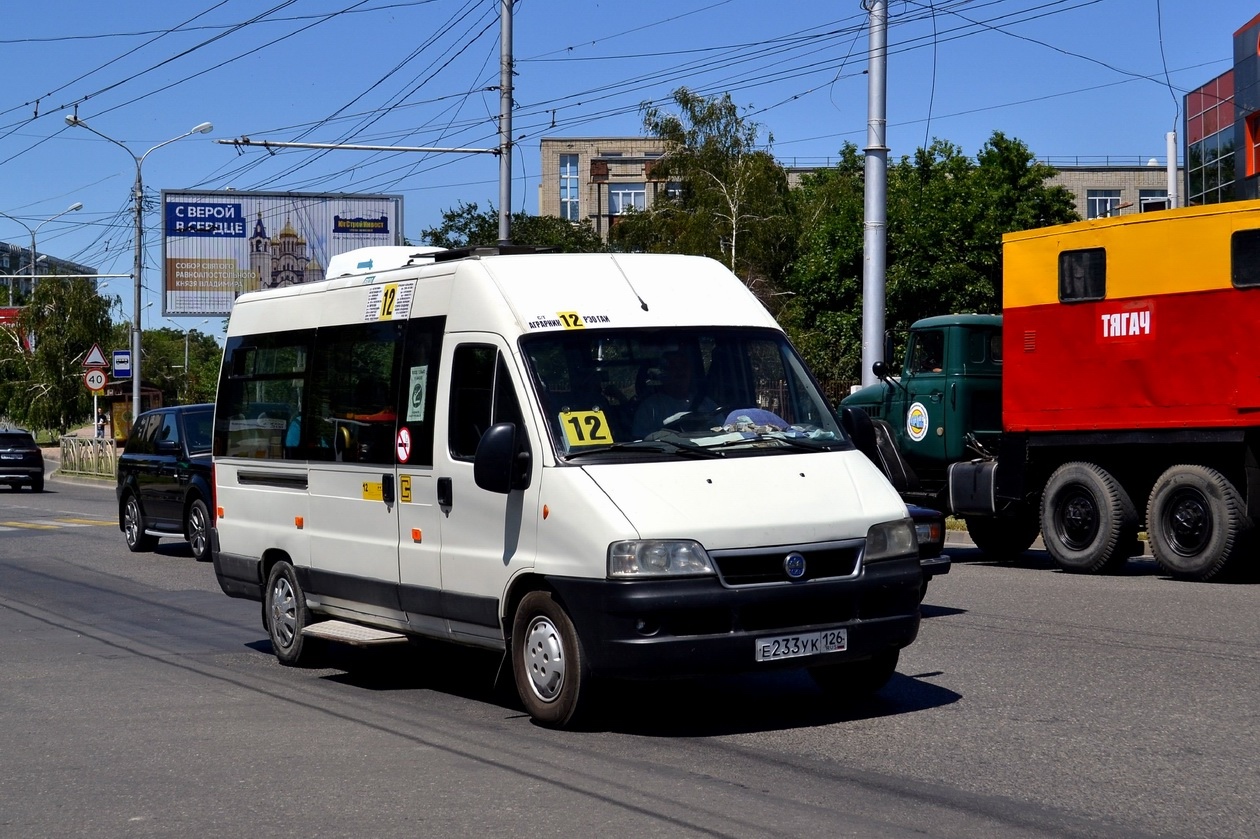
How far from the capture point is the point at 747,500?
24.1ft

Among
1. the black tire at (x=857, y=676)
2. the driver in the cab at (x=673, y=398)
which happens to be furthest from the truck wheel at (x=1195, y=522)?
the driver in the cab at (x=673, y=398)

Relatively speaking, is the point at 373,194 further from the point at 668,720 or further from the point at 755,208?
the point at 668,720

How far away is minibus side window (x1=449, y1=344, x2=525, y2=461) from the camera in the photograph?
8062 mm

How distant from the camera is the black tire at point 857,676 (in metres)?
8.12

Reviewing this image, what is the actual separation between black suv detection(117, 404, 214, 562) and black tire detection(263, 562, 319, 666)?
821 cm

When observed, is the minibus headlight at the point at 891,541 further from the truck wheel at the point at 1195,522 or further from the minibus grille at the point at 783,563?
the truck wheel at the point at 1195,522

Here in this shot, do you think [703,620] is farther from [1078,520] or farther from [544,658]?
[1078,520]

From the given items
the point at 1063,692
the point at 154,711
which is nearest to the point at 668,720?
the point at 1063,692

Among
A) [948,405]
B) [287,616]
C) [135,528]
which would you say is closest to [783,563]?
[287,616]

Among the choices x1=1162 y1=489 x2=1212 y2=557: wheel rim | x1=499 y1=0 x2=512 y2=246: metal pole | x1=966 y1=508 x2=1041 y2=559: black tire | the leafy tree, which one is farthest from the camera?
the leafy tree

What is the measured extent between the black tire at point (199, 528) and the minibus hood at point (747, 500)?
476 inches

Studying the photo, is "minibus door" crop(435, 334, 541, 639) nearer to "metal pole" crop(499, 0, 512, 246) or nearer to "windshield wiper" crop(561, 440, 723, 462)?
"windshield wiper" crop(561, 440, 723, 462)

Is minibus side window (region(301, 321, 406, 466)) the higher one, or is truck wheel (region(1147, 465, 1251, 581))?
minibus side window (region(301, 321, 406, 466))

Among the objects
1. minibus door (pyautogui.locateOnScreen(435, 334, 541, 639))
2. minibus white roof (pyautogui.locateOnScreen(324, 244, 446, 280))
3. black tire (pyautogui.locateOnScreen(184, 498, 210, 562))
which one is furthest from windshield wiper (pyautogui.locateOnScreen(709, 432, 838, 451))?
black tire (pyautogui.locateOnScreen(184, 498, 210, 562))
